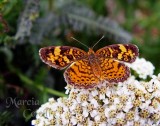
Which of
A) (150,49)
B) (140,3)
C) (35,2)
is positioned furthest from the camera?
(140,3)

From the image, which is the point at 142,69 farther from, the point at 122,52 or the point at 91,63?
the point at 91,63

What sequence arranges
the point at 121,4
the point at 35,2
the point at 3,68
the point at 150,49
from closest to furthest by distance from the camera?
1. the point at 35,2
2. the point at 3,68
3. the point at 150,49
4. the point at 121,4

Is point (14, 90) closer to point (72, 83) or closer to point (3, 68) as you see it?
point (3, 68)

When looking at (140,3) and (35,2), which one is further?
(140,3)

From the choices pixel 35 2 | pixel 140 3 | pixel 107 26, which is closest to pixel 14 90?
pixel 35 2

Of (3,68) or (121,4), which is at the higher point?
(121,4)

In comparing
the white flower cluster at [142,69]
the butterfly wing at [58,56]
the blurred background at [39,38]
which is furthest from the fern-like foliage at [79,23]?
the butterfly wing at [58,56]

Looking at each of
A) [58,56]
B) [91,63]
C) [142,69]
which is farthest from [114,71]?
[142,69]
